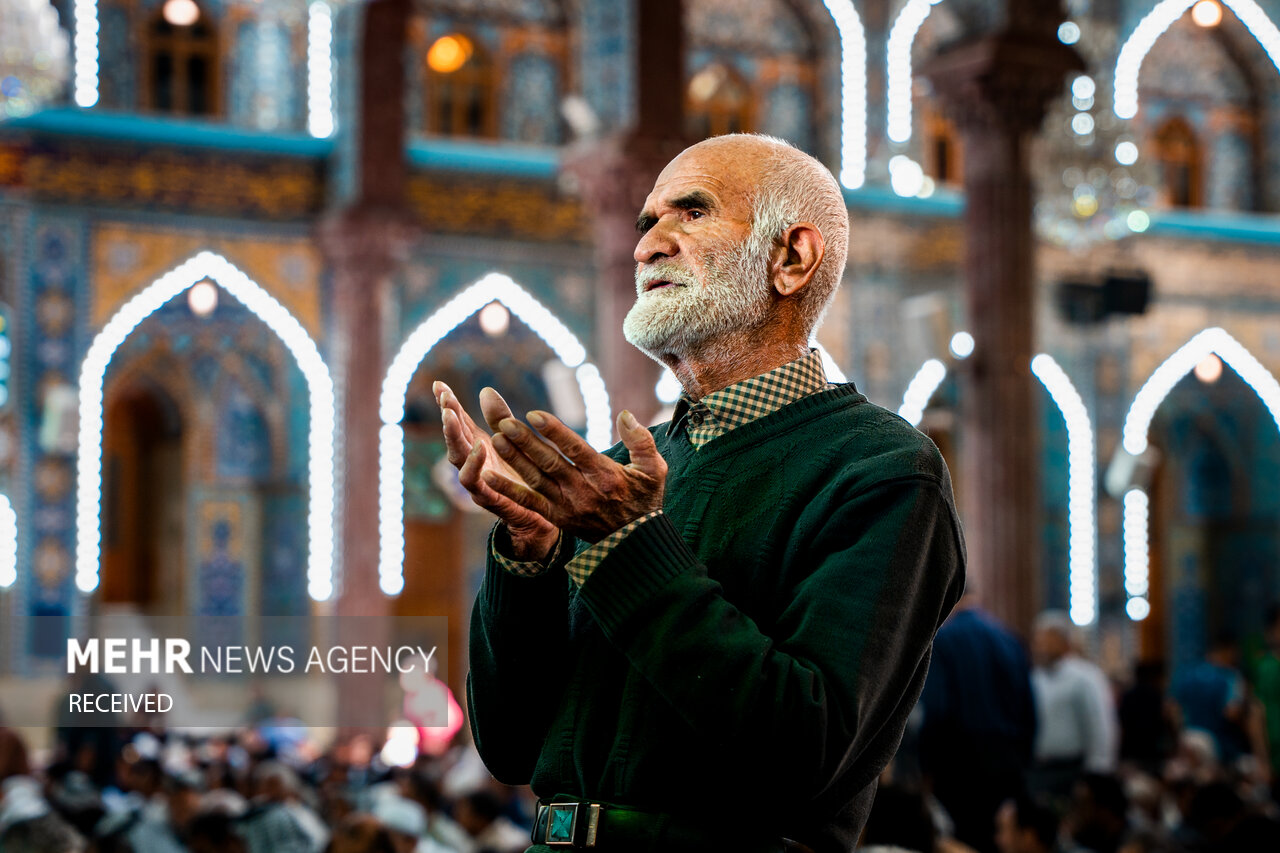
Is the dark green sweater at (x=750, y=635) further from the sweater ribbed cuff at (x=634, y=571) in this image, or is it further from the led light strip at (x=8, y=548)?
the led light strip at (x=8, y=548)

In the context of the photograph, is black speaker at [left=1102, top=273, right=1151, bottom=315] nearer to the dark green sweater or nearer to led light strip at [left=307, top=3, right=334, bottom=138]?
led light strip at [left=307, top=3, right=334, bottom=138]

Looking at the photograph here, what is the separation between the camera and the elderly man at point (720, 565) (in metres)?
1.59

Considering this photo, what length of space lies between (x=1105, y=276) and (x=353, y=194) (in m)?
5.68

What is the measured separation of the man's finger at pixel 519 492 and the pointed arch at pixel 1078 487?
14994 millimetres

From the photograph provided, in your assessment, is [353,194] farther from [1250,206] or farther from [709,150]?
[709,150]

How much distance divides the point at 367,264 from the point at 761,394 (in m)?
11.7

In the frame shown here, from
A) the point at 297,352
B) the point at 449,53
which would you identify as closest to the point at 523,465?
the point at 297,352

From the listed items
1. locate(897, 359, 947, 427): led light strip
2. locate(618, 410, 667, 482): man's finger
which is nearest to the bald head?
locate(618, 410, 667, 482): man's finger

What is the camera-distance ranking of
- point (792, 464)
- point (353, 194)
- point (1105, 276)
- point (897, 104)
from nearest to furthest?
point (792, 464) < point (1105, 276) < point (353, 194) < point (897, 104)

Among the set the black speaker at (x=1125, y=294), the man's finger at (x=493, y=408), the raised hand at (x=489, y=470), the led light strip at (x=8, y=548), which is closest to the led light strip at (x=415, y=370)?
the led light strip at (x=8, y=548)

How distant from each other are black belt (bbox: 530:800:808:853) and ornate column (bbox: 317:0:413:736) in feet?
37.4

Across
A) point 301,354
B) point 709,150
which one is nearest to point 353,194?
point 301,354

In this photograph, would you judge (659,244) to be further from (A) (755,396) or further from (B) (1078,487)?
(B) (1078,487)

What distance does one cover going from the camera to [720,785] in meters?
1.66
